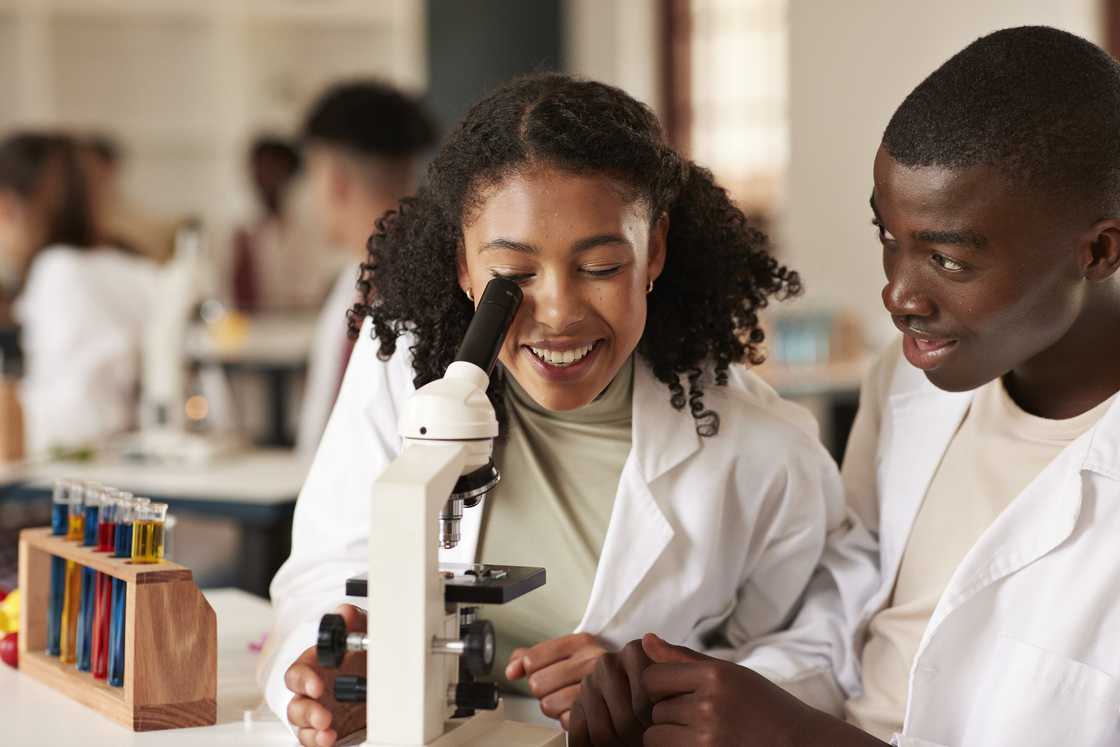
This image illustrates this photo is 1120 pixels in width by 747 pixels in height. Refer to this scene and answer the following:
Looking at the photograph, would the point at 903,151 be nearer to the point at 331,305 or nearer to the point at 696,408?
the point at 696,408

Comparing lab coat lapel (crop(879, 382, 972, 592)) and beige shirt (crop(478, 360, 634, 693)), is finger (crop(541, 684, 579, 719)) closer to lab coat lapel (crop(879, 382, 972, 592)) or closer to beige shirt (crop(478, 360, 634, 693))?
beige shirt (crop(478, 360, 634, 693))

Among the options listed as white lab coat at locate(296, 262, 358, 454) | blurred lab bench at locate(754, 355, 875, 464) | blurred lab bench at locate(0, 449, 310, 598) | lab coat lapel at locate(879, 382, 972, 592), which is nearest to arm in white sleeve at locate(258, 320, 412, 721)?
lab coat lapel at locate(879, 382, 972, 592)

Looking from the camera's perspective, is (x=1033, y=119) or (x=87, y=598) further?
(x=87, y=598)

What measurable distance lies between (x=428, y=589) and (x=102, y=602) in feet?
1.63

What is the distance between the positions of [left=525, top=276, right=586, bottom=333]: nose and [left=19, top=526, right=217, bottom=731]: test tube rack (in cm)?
44

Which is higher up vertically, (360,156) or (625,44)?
(625,44)

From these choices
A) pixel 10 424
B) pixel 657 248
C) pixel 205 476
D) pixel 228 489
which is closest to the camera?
pixel 657 248

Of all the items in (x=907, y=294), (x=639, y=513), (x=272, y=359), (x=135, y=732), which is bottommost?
(x=135, y=732)

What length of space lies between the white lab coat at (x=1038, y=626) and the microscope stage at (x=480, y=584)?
0.43 metres

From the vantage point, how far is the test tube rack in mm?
1309

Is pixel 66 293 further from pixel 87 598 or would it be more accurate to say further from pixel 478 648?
pixel 478 648

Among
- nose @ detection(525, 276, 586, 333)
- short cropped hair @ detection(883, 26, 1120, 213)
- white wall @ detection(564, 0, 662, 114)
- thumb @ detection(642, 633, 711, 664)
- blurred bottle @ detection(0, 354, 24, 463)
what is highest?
white wall @ detection(564, 0, 662, 114)

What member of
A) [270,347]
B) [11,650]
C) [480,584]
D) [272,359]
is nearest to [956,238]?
[480,584]

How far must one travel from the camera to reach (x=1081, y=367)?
4.51 feet
